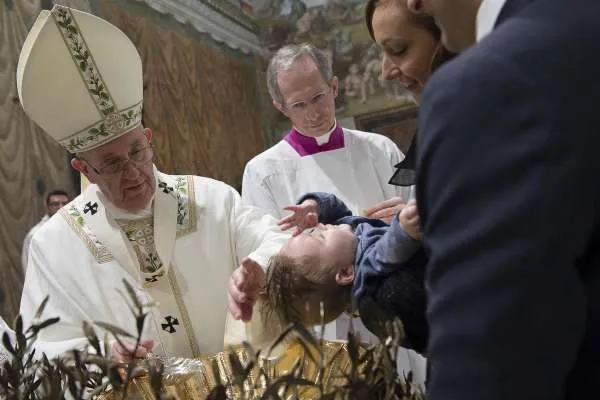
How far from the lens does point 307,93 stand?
3.41 meters

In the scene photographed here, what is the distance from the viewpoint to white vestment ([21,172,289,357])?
2535 mm

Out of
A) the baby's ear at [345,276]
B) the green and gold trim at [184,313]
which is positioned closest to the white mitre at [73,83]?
the green and gold trim at [184,313]

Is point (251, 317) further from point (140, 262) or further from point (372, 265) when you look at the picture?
point (140, 262)

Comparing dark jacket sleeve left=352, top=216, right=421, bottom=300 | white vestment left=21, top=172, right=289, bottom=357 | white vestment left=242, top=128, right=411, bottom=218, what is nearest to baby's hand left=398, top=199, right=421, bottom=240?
dark jacket sleeve left=352, top=216, right=421, bottom=300

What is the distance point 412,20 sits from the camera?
4.48ft

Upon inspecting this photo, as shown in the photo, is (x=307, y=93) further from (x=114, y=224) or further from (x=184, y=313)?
(x=184, y=313)

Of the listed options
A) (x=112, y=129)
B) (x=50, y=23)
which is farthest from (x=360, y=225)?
(x=50, y=23)

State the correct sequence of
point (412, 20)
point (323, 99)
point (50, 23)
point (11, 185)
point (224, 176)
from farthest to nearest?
point (224, 176) → point (11, 185) → point (323, 99) → point (50, 23) → point (412, 20)

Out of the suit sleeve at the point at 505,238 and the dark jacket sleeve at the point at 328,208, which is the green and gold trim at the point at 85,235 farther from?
the suit sleeve at the point at 505,238

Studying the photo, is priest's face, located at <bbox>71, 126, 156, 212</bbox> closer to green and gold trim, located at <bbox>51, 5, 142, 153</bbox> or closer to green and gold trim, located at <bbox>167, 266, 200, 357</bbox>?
green and gold trim, located at <bbox>51, 5, 142, 153</bbox>

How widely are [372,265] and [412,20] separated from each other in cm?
51

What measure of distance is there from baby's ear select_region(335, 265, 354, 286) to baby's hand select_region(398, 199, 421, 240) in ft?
1.15

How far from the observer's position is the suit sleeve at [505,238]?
0.66 metres

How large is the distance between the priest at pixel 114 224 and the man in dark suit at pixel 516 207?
1808mm
